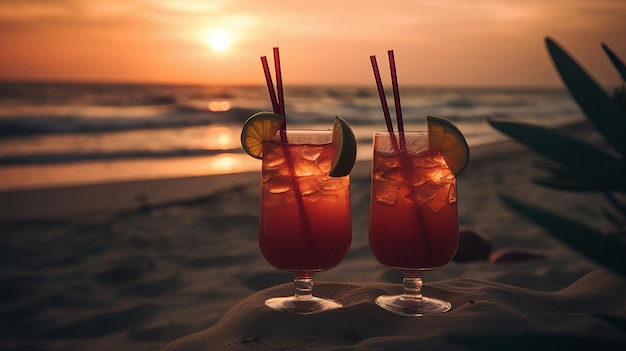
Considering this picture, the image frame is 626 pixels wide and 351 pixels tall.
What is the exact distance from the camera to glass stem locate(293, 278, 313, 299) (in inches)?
84.7

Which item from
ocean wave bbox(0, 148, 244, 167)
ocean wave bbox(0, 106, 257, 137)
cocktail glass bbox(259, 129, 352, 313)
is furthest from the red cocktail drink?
ocean wave bbox(0, 106, 257, 137)

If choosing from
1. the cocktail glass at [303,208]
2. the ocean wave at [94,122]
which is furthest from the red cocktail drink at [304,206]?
the ocean wave at [94,122]

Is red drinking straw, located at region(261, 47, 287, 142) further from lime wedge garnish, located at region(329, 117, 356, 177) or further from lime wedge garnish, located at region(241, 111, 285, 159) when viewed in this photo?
lime wedge garnish, located at region(329, 117, 356, 177)

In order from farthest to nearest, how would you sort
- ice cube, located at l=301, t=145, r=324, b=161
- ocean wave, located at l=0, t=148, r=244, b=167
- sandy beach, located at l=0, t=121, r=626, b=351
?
ocean wave, located at l=0, t=148, r=244, b=167
ice cube, located at l=301, t=145, r=324, b=161
sandy beach, located at l=0, t=121, r=626, b=351

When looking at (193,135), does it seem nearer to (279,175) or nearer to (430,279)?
(430,279)

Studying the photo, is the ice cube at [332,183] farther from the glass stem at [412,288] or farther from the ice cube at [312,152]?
the glass stem at [412,288]

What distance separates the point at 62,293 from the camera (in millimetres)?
3352

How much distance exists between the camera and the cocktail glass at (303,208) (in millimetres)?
2078

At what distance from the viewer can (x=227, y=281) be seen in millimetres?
3432

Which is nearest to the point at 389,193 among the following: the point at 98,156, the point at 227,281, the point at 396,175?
the point at 396,175

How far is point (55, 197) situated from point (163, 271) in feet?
9.24

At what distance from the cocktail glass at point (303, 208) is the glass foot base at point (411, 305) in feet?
0.54

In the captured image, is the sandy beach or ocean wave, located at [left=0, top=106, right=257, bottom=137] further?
ocean wave, located at [left=0, top=106, right=257, bottom=137]

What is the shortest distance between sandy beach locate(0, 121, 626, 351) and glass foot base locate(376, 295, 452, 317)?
0.04 metres
